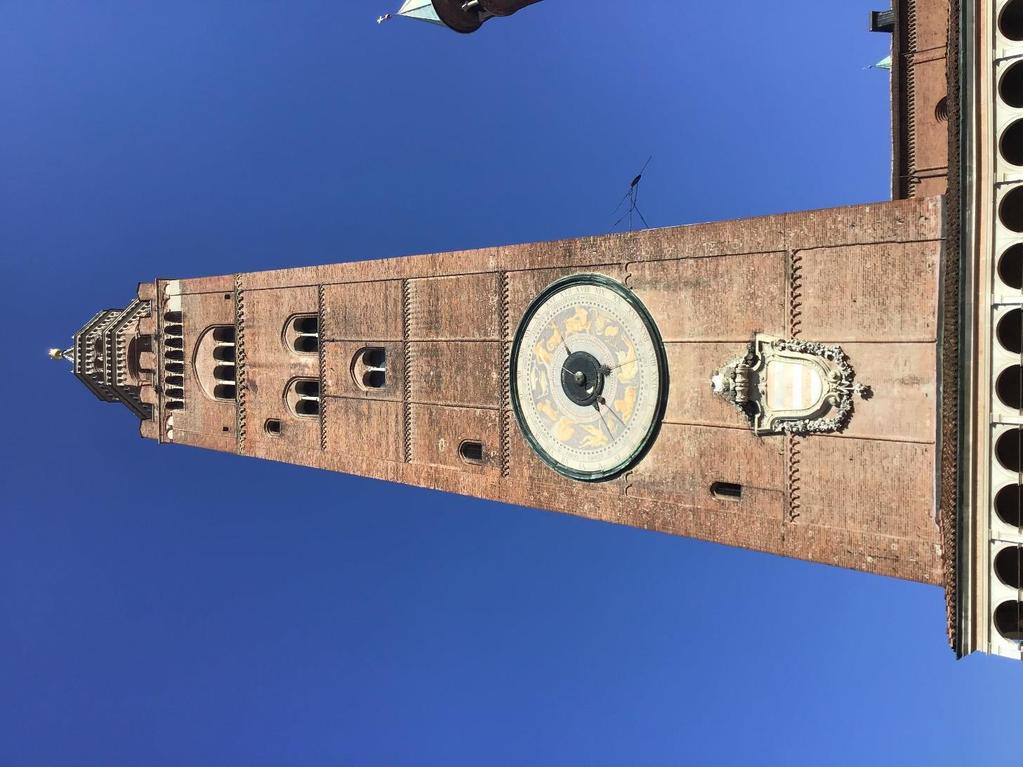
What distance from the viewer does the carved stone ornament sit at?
1123 cm

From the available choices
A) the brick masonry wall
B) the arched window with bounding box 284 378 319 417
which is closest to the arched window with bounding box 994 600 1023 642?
the brick masonry wall

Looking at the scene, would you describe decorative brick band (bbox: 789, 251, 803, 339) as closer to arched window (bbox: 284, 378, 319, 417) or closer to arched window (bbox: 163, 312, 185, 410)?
arched window (bbox: 284, 378, 319, 417)

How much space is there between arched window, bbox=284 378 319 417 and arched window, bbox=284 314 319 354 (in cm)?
79

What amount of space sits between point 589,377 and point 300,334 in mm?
8716

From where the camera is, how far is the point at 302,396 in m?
19.3

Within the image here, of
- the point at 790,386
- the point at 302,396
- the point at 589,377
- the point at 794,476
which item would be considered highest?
the point at 589,377

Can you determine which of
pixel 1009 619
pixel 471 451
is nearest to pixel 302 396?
pixel 471 451

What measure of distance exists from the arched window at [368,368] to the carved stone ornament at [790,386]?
829cm

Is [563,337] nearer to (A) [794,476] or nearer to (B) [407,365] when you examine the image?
(B) [407,365]

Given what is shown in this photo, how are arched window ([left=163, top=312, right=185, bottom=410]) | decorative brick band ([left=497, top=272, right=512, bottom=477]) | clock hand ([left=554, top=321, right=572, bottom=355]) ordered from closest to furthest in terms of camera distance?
clock hand ([left=554, top=321, right=572, bottom=355]) < decorative brick band ([left=497, top=272, right=512, bottom=477]) < arched window ([left=163, top=312, right=185, bottom=410])

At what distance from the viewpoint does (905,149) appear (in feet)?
61.6

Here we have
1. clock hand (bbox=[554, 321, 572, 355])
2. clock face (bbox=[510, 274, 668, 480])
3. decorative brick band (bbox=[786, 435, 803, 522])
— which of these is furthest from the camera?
clock hand (bbox=[554, 321, 572, 355])

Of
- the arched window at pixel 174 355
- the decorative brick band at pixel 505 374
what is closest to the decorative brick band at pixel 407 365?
the decorative brick band at pixel 505 374

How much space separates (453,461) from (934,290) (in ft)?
30.5
